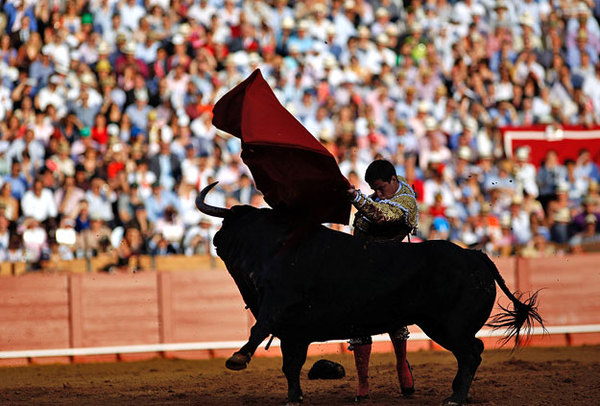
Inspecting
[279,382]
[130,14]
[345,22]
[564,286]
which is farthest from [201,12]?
[279,382]

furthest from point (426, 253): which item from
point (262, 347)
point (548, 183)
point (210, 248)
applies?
point (548, 183)

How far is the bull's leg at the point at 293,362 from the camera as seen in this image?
5.79 metres

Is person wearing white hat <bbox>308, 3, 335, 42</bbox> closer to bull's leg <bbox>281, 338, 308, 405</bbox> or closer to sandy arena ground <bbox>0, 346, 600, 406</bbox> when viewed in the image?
sandy arena ground <bbox>0, 346, 600, 406</bbox>

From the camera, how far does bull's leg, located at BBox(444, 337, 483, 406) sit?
571 centimetres

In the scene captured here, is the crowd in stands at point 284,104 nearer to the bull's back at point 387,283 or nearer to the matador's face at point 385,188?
the matador's face at point 385,188

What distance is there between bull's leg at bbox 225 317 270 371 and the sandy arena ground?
866mm

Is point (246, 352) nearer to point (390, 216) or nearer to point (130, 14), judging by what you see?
point (390, 216)

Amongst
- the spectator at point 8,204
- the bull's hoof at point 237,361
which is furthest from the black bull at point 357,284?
the spectator at point 8,204

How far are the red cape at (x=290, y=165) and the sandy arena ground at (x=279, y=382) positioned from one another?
1.22 meters

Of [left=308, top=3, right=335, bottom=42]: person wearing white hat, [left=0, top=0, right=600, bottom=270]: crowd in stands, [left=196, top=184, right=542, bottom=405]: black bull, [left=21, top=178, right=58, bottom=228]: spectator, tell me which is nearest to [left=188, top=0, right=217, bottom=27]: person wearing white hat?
[left=0, top=0, right=600, bottom=270]: crowd in stands

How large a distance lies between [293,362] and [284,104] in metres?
6.56

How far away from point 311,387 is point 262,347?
2.87m

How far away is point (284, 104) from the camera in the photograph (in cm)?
1206

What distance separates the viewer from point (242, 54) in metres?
12.5
